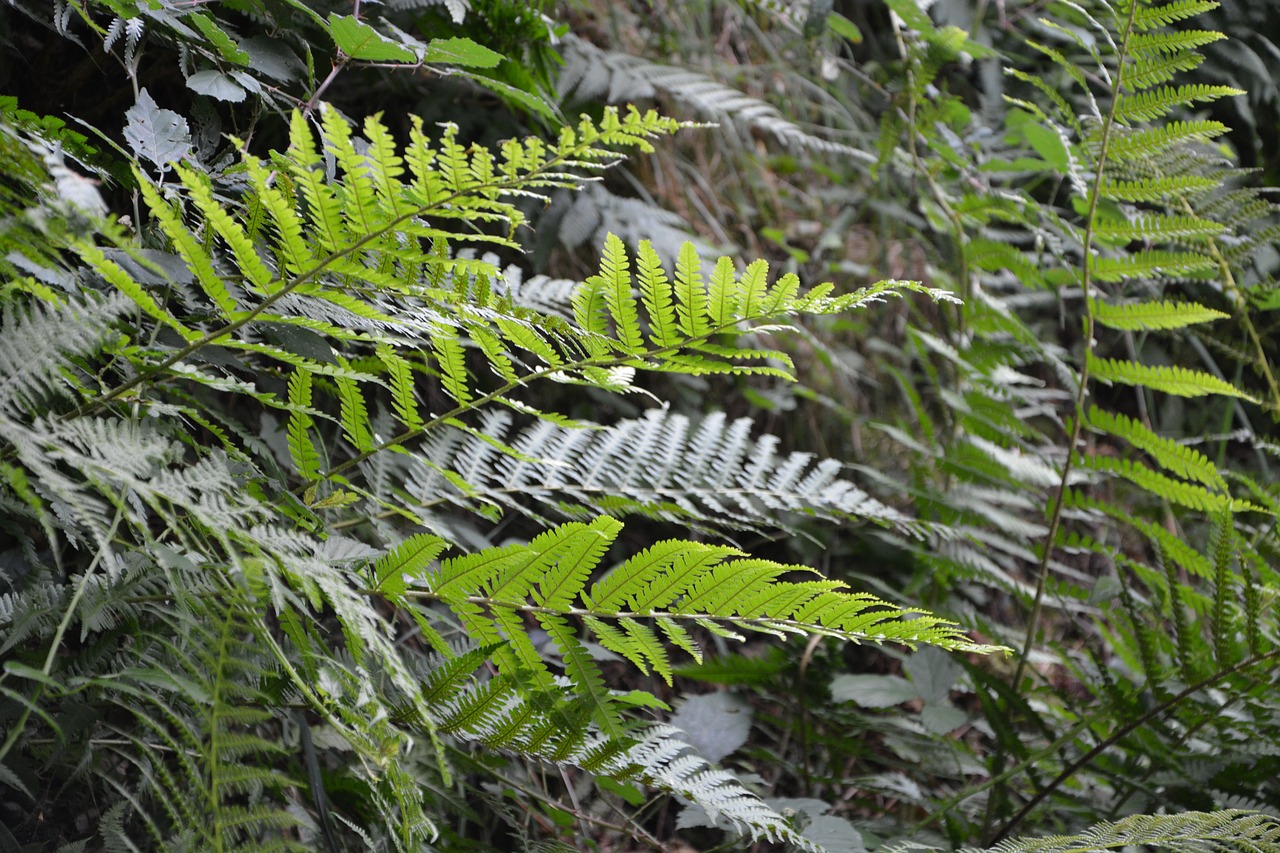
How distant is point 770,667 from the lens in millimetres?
1324

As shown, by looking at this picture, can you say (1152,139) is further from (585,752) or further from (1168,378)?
(585,752)

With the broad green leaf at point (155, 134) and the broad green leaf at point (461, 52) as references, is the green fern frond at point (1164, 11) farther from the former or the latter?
the broad green leaf at point (155, 134)

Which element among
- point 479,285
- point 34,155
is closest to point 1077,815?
point 479,285

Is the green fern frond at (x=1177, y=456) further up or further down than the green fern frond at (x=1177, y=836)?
further up

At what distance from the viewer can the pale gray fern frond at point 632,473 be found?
1.00m

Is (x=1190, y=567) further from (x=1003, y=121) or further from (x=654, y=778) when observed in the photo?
(x=1003, y=121)

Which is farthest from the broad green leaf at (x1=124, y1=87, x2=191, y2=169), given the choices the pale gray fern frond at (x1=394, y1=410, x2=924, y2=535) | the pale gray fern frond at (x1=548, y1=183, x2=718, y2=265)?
the pale gray fern frond at (x1=548, y1=183, x2=718, y2=265)

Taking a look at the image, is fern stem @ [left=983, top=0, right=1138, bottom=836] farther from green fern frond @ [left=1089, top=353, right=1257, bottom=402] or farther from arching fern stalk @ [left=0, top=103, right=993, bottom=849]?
arching fern stalk @ [left=0, top=103, right=993, bottom=849]

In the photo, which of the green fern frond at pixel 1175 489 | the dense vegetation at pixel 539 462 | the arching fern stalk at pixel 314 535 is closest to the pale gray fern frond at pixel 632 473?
the dense vegetation at pixel 539 462

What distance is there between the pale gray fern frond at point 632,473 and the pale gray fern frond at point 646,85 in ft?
2.17

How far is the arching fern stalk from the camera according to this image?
61cm

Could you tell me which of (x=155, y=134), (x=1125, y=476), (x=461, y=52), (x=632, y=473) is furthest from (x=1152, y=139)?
(x=155, y=134)

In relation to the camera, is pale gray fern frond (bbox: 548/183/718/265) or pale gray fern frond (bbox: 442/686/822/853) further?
pale gray fern frond (bbox: 548/183/718/265)

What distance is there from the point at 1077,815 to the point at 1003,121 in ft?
5.39
